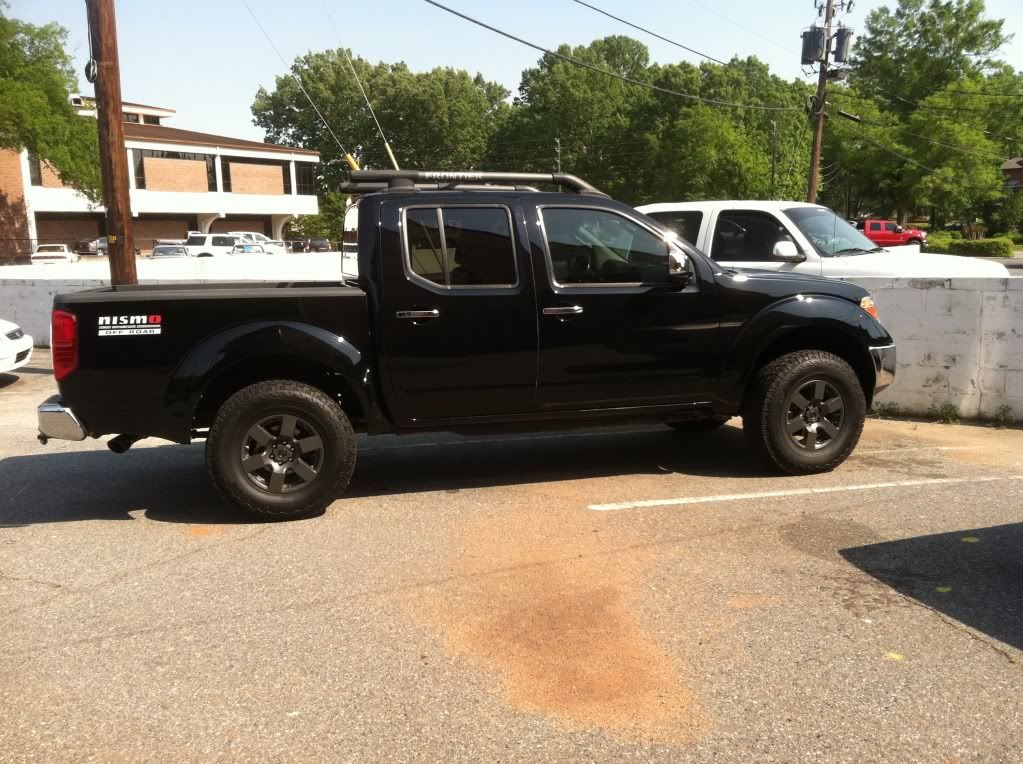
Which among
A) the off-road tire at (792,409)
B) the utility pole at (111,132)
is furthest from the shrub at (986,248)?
the off-road tire at (792,409)

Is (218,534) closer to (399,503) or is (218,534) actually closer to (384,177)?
(399,503)

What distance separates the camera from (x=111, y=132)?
37.7 feet

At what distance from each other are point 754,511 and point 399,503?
2249mm

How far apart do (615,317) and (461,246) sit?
1.08 metres

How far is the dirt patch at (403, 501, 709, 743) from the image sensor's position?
335cm

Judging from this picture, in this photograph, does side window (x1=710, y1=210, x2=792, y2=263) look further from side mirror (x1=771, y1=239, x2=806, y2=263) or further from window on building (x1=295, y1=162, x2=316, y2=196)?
window on building (x1=295, y1=162, x2=316, y2=196)

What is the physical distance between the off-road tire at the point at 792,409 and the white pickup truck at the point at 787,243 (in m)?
3.22

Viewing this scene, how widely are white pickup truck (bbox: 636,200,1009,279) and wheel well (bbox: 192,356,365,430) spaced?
510cm

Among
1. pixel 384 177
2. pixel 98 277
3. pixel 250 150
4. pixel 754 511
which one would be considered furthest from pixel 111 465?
pixel 250 150

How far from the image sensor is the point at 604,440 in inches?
309

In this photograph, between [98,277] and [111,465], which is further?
[98,277]

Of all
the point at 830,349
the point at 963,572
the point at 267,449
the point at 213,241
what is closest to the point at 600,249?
the point at 830,349

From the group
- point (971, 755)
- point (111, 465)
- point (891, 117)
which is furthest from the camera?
point (891, 117)

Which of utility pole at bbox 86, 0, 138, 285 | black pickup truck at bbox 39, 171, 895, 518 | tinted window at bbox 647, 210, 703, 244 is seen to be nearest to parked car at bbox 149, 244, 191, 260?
utility pole at bbox 86, 0, 138, 285
